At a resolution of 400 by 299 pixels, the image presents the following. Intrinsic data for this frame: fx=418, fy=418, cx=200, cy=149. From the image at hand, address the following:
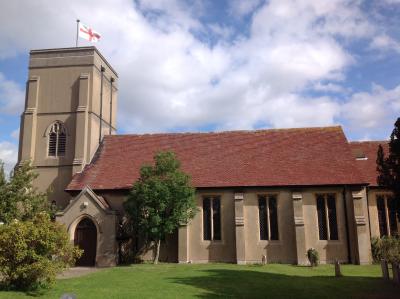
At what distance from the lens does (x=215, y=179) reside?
101 ft

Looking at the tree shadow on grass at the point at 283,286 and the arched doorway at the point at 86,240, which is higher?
the arched doorway at the point at 86,240

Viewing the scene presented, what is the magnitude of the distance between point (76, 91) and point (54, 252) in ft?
64.2

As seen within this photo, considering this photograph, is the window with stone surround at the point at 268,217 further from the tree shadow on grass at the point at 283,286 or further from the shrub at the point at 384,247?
the tree shadow on grass at the point at 283,286

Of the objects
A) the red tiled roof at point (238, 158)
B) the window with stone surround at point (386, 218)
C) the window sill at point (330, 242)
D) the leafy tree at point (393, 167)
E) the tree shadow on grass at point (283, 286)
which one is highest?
the red tiled roof at point (238, 158)

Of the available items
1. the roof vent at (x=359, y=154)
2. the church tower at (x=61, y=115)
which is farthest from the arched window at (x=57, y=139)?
the roof vent at (x=359, y=154)

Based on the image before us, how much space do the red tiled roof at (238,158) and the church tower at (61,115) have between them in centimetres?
196

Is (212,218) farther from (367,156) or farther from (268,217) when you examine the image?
(367,156)

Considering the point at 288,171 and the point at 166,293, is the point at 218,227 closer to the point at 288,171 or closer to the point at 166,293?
the point at 288,171

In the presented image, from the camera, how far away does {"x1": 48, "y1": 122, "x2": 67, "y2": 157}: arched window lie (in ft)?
113

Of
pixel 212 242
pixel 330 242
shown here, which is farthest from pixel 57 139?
pixel 330 242

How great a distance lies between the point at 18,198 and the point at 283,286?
17008 millimetres

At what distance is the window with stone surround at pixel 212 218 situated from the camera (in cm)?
2998

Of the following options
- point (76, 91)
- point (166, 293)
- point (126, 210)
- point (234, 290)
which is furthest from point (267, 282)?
point (76, 91)

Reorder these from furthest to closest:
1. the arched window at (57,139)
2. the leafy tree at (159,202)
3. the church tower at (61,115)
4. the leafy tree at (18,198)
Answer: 1. the arched window at (57,139)
2. the church tower at (61,115)
3. the leafy tree at (159,202)
4. the leafy tree at (18,198)
